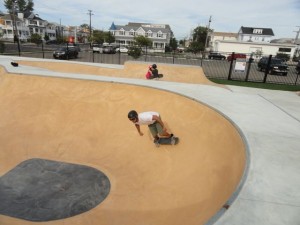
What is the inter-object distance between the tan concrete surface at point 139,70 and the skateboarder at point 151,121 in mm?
7862

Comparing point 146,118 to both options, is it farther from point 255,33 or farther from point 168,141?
point 255,33

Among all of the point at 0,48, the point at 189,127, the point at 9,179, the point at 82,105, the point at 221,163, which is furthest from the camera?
the point at 0,48

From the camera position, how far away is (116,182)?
5324 millimetres

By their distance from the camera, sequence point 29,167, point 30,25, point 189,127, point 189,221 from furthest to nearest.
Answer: point 30,25 < point 189,127 < point 29,167 < point 189,221

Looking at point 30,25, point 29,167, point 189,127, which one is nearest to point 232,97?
point 189,127

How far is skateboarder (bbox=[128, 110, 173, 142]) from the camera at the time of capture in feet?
17.1

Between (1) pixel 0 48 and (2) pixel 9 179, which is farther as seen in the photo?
(1) pixel 0 48

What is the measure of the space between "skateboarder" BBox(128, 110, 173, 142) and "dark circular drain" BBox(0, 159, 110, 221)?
157cm

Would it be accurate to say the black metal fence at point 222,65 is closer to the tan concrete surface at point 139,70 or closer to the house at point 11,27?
the tan concrete surface at point 139,70

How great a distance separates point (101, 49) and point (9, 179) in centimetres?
3510

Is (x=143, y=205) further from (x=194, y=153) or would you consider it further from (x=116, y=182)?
(x=194, y=153)

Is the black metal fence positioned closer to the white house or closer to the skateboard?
the skateboard

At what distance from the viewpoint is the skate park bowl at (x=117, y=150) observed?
13.6ft

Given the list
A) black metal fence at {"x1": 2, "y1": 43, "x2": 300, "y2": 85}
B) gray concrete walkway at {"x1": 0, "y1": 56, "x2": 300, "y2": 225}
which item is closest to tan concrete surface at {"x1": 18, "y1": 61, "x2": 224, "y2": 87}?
black metal fence at {"x1": 2, "y1": 43, "x2": 300, "y2": 85}
